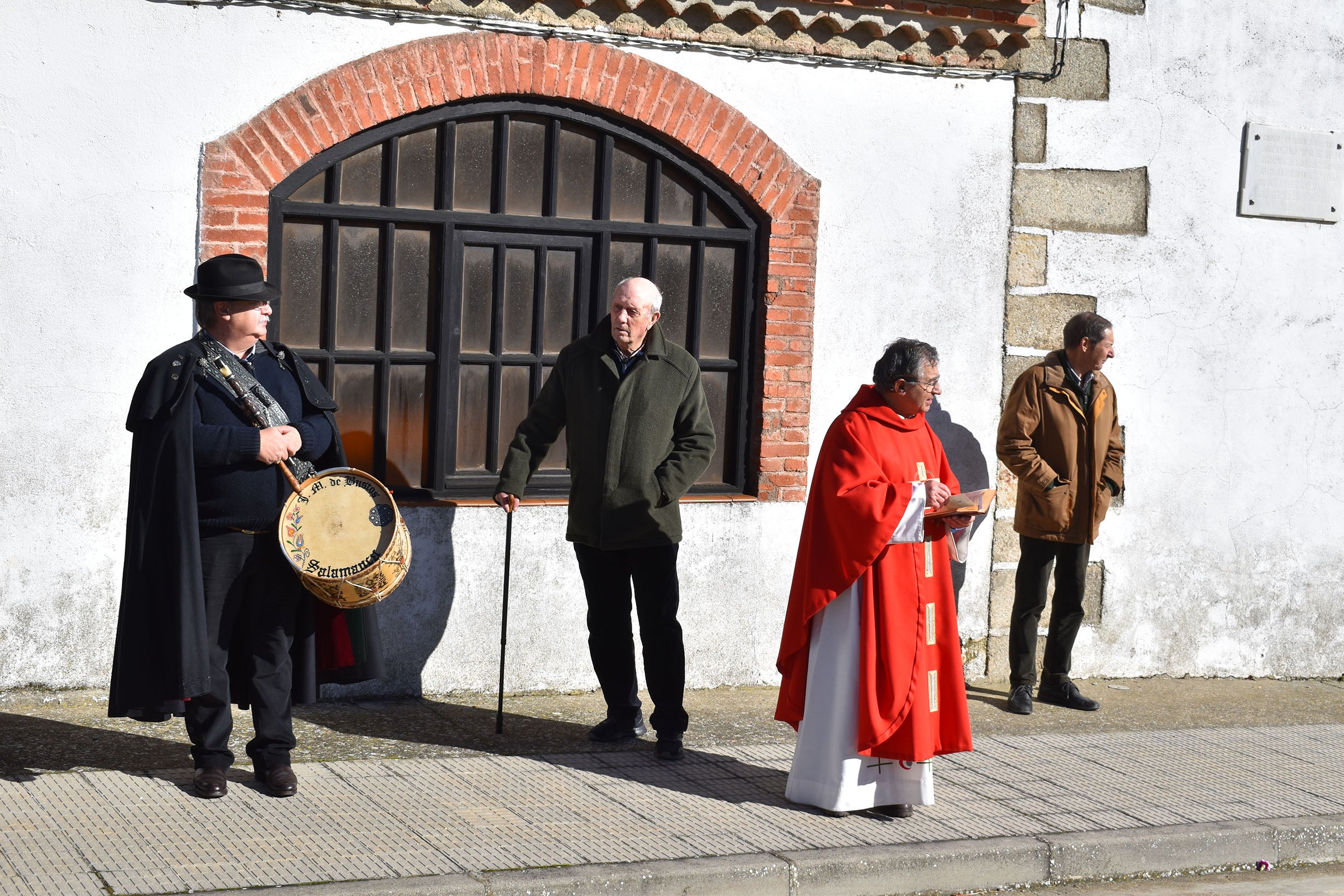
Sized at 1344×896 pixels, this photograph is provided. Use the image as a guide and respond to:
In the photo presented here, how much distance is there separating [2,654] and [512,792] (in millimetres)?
2498

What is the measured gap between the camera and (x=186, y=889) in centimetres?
443

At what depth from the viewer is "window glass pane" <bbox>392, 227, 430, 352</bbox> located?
23.7ft

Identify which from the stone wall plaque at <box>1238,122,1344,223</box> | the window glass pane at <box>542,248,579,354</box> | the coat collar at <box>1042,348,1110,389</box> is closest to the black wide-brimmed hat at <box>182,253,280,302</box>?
the window glass pane at <box>542,248,579,354</box>

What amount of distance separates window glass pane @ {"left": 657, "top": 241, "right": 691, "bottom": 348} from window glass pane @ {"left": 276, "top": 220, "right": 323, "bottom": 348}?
5.61 ft

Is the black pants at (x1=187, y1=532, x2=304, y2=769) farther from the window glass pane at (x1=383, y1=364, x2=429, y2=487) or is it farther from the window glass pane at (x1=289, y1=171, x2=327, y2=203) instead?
the window glass pane at (x1=289, y1=171, x2=327, y2=203)

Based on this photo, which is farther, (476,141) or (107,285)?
(476,141)

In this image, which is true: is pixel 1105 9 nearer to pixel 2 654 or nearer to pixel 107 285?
pixel 107 285

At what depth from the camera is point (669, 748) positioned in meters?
6.30

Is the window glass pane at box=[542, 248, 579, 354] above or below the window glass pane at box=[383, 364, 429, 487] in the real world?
above

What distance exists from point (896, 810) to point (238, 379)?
2.84 m

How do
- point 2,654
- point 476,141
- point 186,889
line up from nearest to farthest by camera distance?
point 186,889, point 2,654, point 476,141

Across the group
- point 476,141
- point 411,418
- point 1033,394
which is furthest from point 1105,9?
point 411,418

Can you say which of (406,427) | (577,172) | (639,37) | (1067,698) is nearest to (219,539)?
(406,427)

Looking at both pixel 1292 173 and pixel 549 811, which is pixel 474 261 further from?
pixel 1292 173
